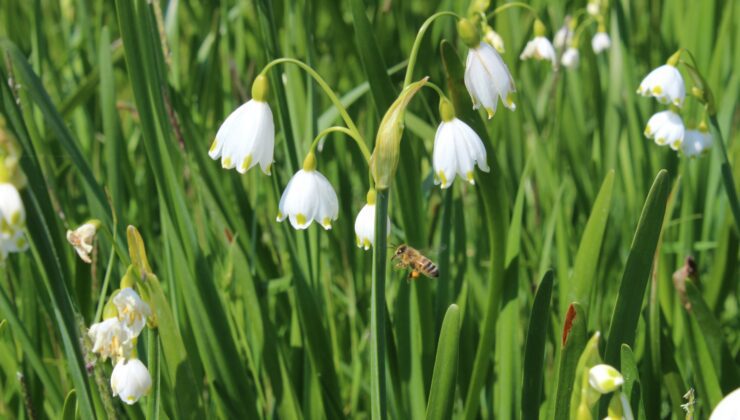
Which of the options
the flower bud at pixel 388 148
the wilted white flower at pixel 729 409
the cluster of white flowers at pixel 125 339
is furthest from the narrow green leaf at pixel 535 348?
the cluster of white flowers at pixel 125 339

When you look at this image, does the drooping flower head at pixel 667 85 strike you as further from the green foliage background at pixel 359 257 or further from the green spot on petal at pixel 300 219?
the green spot on petal at pixel 300 219

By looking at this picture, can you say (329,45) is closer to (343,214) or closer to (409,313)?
(343,214)

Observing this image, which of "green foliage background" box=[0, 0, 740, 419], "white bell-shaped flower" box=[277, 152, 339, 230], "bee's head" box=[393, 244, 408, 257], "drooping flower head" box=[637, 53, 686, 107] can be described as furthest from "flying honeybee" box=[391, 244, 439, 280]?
"drooping flower head" box=[637, 53, 686, 107]

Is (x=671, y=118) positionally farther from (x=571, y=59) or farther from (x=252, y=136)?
(x=252, y=136)

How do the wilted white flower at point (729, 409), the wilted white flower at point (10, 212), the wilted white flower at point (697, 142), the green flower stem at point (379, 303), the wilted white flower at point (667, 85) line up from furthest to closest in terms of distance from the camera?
the wilted white flower at point (697, 142), the wilted white flower at point (667, 85), the green flower stem at point (379, 303), the wilted white flower at point (10, 212), the wilted white flower at point (729, 409)

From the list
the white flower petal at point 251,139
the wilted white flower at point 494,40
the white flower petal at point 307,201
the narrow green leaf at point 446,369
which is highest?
the wilted white flower at point 494,40

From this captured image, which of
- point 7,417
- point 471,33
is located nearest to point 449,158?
point 471,33
